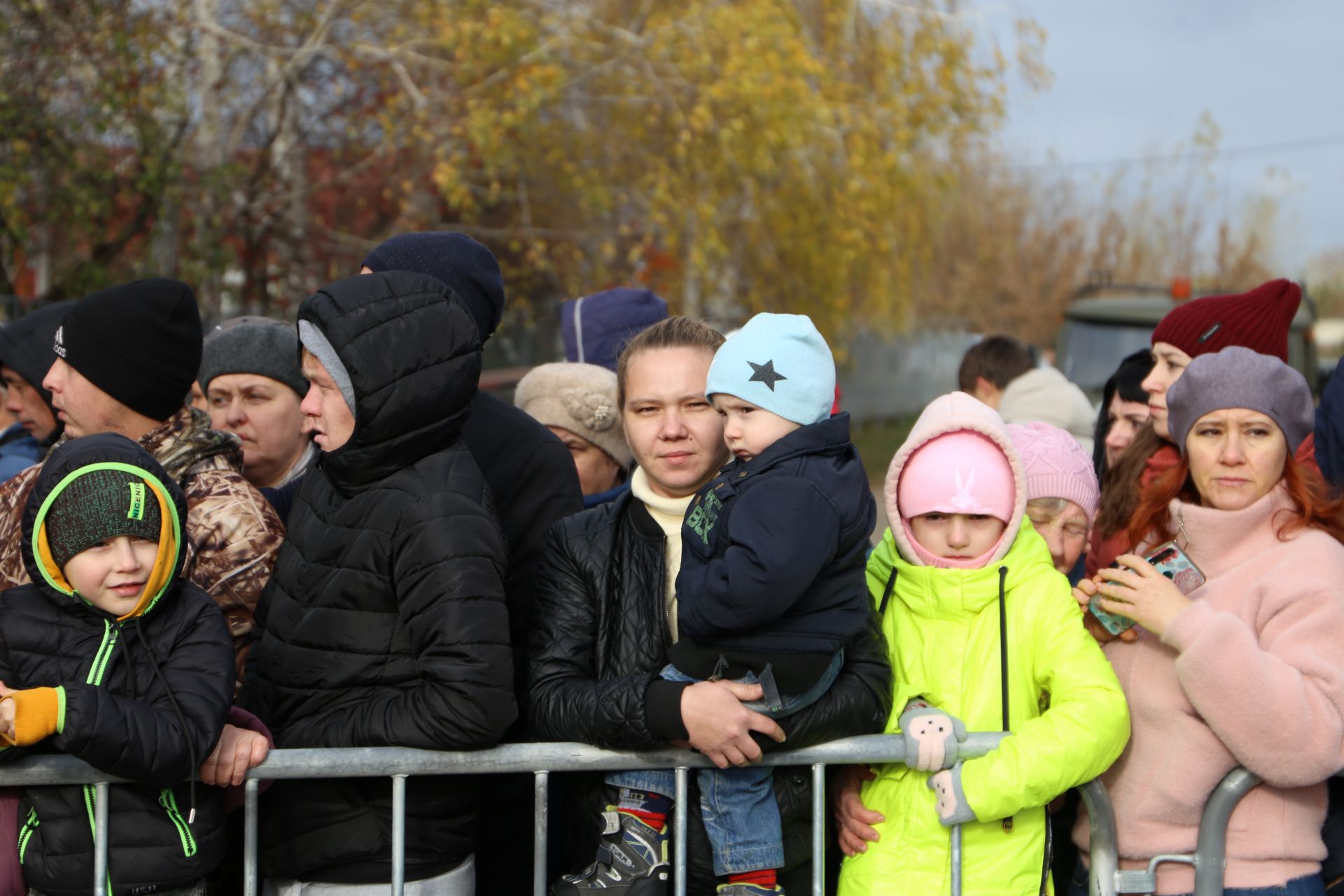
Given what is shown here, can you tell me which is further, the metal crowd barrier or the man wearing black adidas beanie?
the man wearing black adidas beanie

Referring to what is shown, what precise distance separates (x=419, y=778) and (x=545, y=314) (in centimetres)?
1194

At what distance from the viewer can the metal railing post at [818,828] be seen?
249 centimetres

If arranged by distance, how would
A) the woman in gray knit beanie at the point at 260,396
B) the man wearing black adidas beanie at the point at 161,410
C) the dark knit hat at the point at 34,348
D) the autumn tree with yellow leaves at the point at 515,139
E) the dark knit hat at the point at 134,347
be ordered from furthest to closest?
1. the autumn tree with yellow leaves at the point at 515,139
2. the dark knit hat at the point at 34,348
3. the woman in gray knit beanie at the point at 260,396
4. the dark knit hat at the point at 134,347
5. the man wearing black adidas beanie at the point at 161,410

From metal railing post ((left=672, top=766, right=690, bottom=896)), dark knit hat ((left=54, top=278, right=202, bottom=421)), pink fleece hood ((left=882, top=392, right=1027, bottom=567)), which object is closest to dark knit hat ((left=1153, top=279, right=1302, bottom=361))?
pink fleece hood ((left=882, top=392, right=1027, bottom=567))

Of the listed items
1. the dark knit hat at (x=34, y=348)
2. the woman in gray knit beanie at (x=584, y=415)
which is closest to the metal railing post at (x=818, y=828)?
the woman in gray knit beanie at (x=584, y=415)

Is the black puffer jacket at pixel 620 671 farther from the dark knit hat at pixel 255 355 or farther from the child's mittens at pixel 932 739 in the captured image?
the dark knit hat at pixel 255 355

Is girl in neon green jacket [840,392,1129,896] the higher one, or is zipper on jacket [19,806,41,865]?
girl in neon green jacket [840,392,1129,896]

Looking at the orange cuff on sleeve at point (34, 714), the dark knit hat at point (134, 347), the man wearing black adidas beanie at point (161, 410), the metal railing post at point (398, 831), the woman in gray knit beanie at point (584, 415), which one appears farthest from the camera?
the woman in gray knit beanie at point (584, 415)

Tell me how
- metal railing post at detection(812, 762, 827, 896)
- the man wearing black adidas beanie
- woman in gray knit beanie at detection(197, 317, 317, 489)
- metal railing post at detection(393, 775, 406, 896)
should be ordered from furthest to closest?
woman in gray knit beanie at detection(197, 317, 317, 489) → the man wearing black adidas beanie → metal railing post at detection(812, 762, 827, 896) → metal railing post at detection(393, 775, 406, 896)

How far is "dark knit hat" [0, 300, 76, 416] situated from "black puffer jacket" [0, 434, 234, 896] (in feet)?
5.61

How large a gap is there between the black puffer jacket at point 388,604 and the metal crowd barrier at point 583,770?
51mm

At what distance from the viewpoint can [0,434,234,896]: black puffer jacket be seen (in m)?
2.29

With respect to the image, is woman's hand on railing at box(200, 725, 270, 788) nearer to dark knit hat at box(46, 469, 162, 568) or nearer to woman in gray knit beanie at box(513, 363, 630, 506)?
dark knit hat at box(46, 469, 162, 568)

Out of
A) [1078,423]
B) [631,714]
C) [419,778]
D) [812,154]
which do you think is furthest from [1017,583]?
[812,154]
